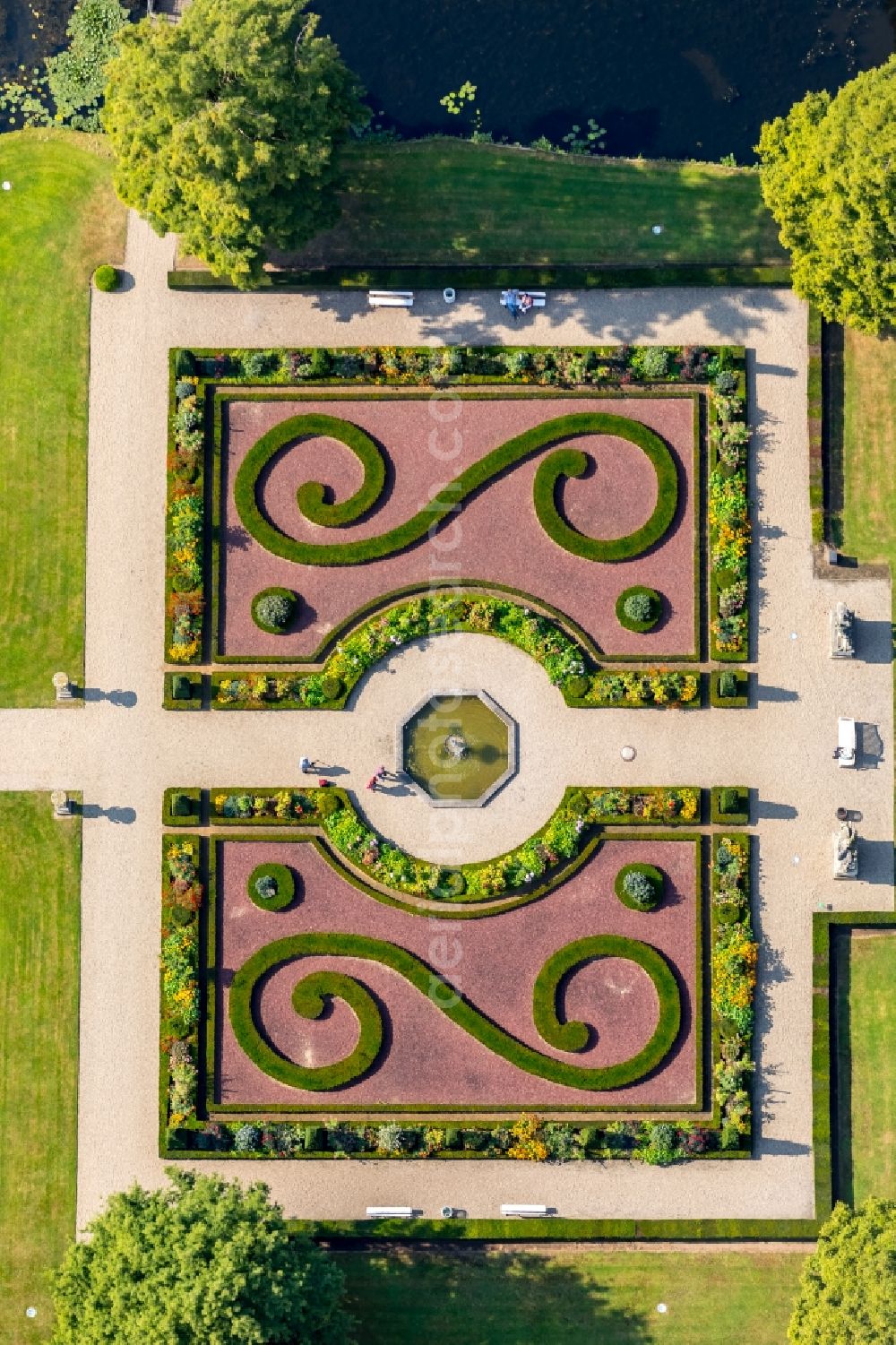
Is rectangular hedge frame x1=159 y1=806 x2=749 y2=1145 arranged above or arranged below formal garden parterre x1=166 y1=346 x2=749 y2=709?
below

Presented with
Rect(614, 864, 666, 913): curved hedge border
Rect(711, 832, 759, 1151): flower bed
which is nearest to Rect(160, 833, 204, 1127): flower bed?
Rect(614, 864, 666, 913): curved hedge border

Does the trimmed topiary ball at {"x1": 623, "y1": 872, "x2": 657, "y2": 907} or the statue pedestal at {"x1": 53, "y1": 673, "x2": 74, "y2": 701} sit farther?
the statue pedestal at {"x1": 53, "y1": 673, "x2": 74, "y2": 701}

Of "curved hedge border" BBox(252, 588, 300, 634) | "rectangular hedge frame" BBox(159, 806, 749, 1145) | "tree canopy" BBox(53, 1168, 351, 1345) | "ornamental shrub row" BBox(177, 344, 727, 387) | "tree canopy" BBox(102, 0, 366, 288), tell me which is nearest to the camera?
"tree canopy" BBox(53, 1168, 351, 1345)

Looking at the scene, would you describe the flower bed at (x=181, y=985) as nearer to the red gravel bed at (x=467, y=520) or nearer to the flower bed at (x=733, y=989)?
the red gravel bed at (x=467, y=520)

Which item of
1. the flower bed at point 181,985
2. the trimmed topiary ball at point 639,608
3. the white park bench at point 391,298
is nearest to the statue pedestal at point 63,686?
the flower bed at point 181,985

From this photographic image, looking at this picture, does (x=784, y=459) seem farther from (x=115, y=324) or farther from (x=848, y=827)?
(x=115, y=324)

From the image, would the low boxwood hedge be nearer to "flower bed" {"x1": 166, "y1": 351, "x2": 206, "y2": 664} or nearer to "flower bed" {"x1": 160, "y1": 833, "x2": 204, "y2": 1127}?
"flower bed" {"x1": 160, "y1": 833, "x2": 204, "y2": 1127}

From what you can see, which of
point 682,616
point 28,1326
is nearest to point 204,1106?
point 28,1326
